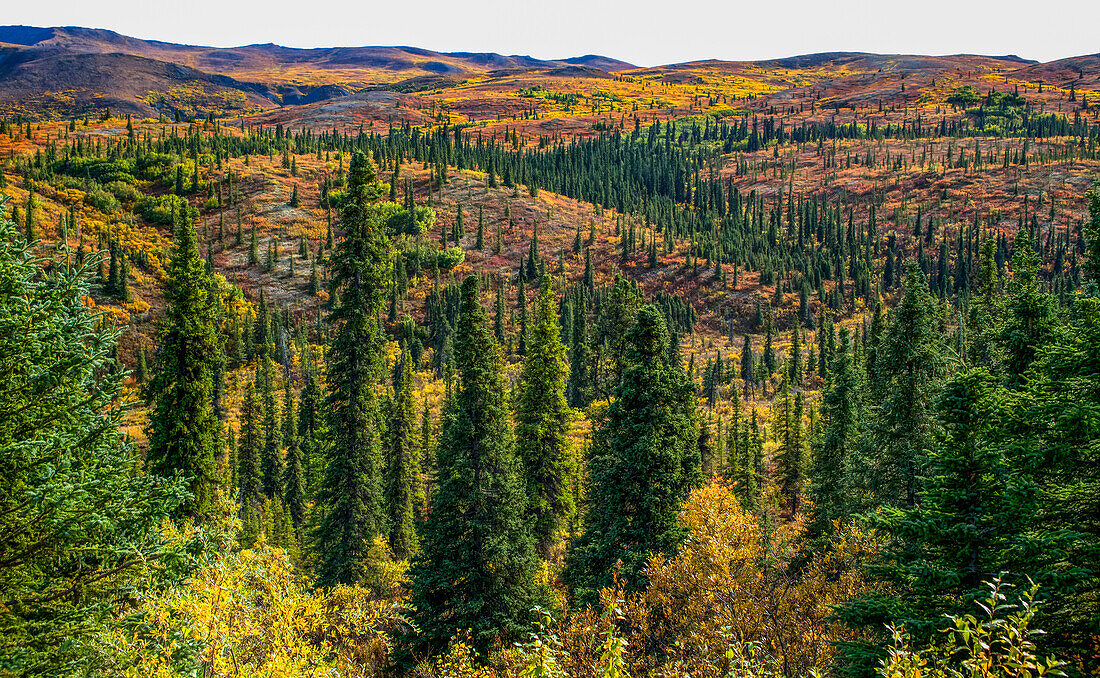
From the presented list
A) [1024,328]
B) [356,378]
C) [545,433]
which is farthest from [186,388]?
[1024,328]

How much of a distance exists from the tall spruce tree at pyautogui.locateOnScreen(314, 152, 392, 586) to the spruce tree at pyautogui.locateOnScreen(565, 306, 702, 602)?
1013cm

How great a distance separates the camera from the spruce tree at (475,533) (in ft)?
69.3

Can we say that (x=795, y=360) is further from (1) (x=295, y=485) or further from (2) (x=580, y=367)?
(1) (x=295, y=485)

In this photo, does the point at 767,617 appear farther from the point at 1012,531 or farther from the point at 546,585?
the point at 546,585

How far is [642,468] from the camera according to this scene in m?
21.0

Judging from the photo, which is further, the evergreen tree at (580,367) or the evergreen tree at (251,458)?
the evergreen tree at (251,458)

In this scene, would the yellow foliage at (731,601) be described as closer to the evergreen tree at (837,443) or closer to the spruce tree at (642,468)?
the spruce tree at (642,468)

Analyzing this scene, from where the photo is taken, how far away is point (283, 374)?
95438 millimetres

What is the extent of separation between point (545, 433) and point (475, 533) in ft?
39.6

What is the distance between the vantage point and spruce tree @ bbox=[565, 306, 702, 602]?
20.9m

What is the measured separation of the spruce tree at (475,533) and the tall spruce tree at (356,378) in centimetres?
502

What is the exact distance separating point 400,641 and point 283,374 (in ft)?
267

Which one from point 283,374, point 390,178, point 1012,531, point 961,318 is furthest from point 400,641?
point 390,178

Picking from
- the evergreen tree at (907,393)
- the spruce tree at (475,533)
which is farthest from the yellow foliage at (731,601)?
the evergreen tree at (907,393)
